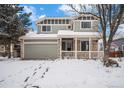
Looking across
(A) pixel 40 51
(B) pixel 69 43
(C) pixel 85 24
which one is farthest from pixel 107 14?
(A) pixel 40 51

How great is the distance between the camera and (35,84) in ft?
25.4

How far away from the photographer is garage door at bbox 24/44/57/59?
62.5 ft

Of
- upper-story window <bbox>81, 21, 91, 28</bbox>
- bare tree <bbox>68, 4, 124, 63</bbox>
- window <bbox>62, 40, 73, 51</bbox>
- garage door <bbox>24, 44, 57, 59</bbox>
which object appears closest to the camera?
bare tree <bbox>68, 4, 124, 63</bbox>

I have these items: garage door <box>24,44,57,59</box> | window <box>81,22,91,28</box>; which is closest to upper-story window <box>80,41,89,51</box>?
window <box>81,22,91,28</box>

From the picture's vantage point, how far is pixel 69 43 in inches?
795

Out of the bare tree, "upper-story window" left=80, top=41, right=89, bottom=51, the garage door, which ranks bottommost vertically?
the garage door

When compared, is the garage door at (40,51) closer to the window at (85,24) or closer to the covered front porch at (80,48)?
→ the covered front porch at (80,48)

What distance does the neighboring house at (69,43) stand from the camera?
61.0 ft

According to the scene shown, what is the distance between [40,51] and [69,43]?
283 cm

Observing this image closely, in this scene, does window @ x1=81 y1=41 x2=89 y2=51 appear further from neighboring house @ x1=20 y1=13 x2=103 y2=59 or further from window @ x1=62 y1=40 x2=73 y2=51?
window @ x1=62 y1=40 x2=73 y2=51

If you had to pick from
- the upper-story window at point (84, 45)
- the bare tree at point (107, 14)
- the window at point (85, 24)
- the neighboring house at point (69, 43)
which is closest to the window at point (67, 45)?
the neighboring house at point (69, 43)

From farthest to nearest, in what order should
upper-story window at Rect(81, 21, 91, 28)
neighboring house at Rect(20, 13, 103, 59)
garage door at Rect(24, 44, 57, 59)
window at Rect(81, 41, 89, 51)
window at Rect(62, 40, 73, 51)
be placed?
1. window at Rect(62, 40, 73, 51)
2. upper-story window at Rect(81, 21, 91, 28)
3. window at Rect(81, 41, 89, 51)
4. garage door at Rect(24, 44, 57, 59)
5. neighboring house at Rect(20, 13, 103, 59)
